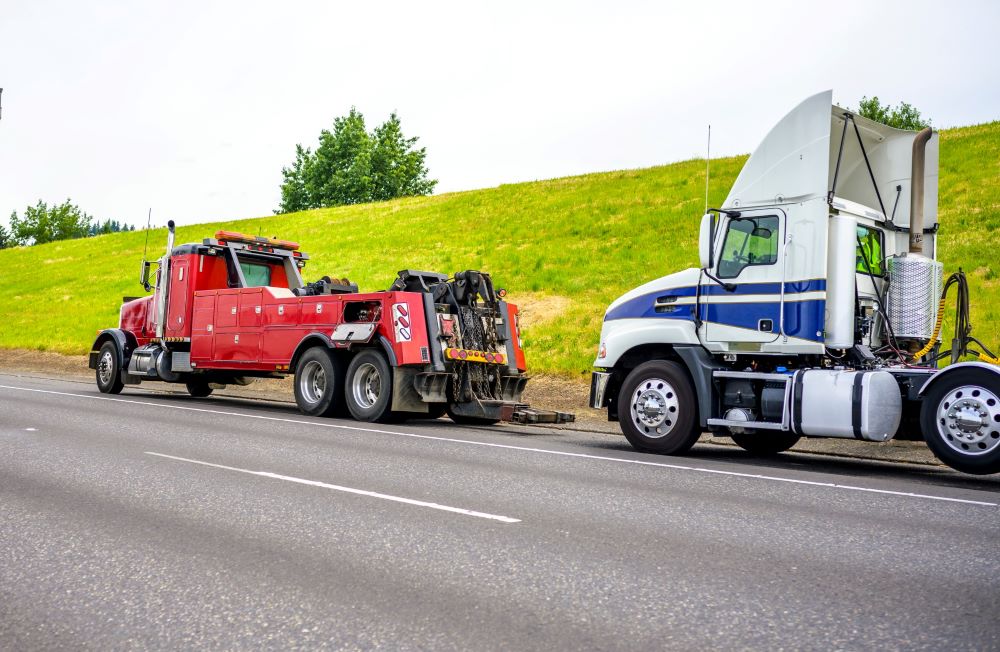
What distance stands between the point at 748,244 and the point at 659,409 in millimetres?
2171

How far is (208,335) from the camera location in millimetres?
16609

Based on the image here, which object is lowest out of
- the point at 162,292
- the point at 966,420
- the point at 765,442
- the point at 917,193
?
the point at 765,442

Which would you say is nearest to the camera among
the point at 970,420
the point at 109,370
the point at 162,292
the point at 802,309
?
the point at 970,420

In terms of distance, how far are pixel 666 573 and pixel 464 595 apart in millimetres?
1183

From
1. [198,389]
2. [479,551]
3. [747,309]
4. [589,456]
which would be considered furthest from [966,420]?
[198,389]

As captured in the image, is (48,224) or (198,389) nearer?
(198,389)

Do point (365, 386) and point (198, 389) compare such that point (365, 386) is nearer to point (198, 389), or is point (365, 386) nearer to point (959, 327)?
point (198, 389)

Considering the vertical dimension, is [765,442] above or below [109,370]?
below

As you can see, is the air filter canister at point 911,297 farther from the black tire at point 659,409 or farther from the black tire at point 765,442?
the black tire at point 659,409

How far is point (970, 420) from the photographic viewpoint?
27.7ft

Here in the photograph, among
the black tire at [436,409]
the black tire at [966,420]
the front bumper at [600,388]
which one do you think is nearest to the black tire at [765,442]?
the front bumper at [600,388]

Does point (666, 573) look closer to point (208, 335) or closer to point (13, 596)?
point (13, 596)

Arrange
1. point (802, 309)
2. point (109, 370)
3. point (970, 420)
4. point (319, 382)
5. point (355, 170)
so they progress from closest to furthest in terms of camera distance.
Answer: point (970, 420) < point (802, 309) < point (319, 382) < point (109, 370) < point (355, 170)

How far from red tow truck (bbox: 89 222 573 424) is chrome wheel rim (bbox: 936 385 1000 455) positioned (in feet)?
18.8
